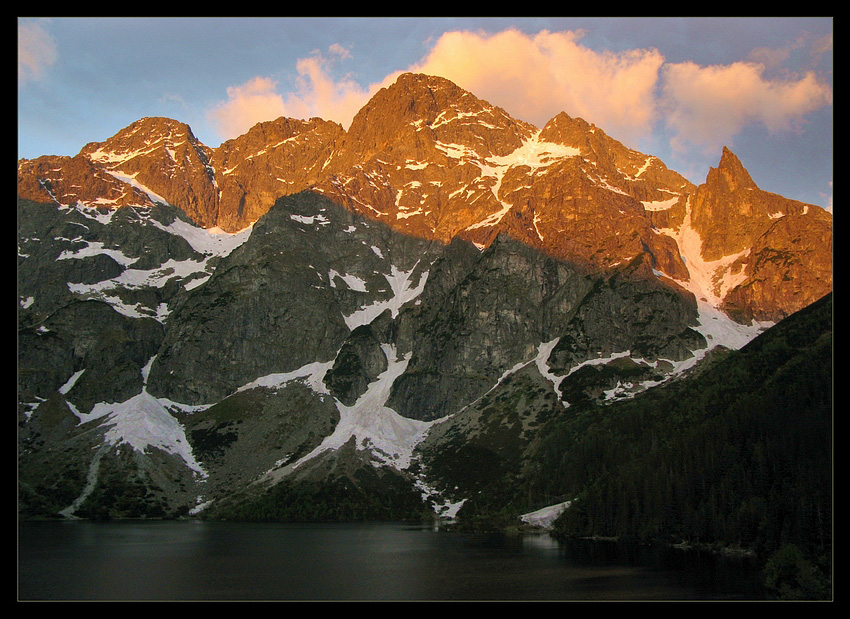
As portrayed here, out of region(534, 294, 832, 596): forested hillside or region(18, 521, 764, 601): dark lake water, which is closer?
region(18, 521, 764, 601): dark lake water

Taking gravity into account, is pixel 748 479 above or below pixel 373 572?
above

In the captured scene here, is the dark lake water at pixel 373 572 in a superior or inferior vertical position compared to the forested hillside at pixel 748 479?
inferior

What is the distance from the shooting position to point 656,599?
94.6 metres

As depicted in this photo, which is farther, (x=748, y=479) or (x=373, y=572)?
(x=748, y=479)

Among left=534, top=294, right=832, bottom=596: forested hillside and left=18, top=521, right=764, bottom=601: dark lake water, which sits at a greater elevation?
left=534, top=294, right=832, bottom=596: forested hillside

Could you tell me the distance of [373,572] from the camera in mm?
120750

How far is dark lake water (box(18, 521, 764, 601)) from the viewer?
99688 mm

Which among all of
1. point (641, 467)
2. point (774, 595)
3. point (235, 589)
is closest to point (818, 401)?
point (641, 467)

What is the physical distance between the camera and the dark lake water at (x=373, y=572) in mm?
99688

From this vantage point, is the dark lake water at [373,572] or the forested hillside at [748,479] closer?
the dark lake water at [373,572]
